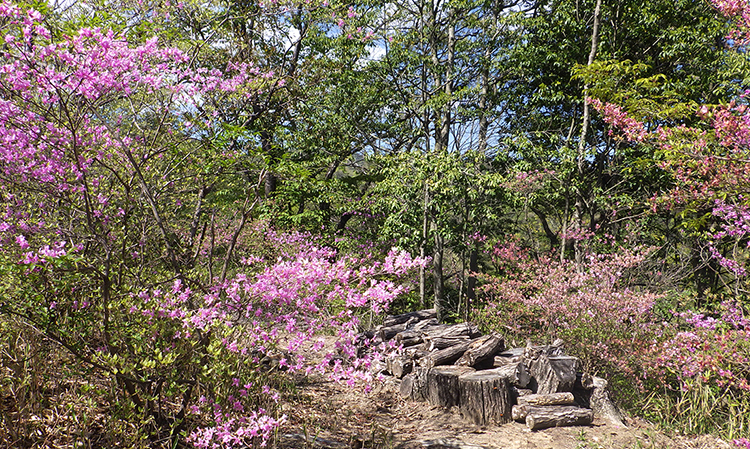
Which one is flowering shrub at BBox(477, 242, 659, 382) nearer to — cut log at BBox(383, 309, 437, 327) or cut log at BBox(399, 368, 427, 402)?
cut log at BBox(383, 309, 437, 327)

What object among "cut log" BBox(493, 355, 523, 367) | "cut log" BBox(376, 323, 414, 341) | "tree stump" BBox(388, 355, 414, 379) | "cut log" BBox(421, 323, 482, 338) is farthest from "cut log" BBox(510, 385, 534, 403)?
"cut log" BBox(376, 323, 414, 341)

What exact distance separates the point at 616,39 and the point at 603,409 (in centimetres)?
965

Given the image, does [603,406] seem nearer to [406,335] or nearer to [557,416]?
[557,416]

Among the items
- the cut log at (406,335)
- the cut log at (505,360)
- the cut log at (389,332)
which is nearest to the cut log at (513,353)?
the cut log at (505,360)

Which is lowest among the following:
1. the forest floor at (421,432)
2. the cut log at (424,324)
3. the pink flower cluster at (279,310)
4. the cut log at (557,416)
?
the forest floor at (421,432)

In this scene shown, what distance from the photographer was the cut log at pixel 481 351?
5480 millimetres

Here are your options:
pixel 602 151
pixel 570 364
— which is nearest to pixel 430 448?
pixel 570 364

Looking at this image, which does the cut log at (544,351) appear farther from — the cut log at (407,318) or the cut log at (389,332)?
the cut log at (407,318)

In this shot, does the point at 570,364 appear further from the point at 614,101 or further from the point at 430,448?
the point at 614,101

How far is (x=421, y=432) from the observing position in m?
4.49

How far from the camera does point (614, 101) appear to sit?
29.0ft

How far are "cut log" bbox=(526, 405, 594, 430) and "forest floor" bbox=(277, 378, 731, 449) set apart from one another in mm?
64

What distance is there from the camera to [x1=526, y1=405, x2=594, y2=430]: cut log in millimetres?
4480

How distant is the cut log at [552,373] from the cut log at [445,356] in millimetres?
906
